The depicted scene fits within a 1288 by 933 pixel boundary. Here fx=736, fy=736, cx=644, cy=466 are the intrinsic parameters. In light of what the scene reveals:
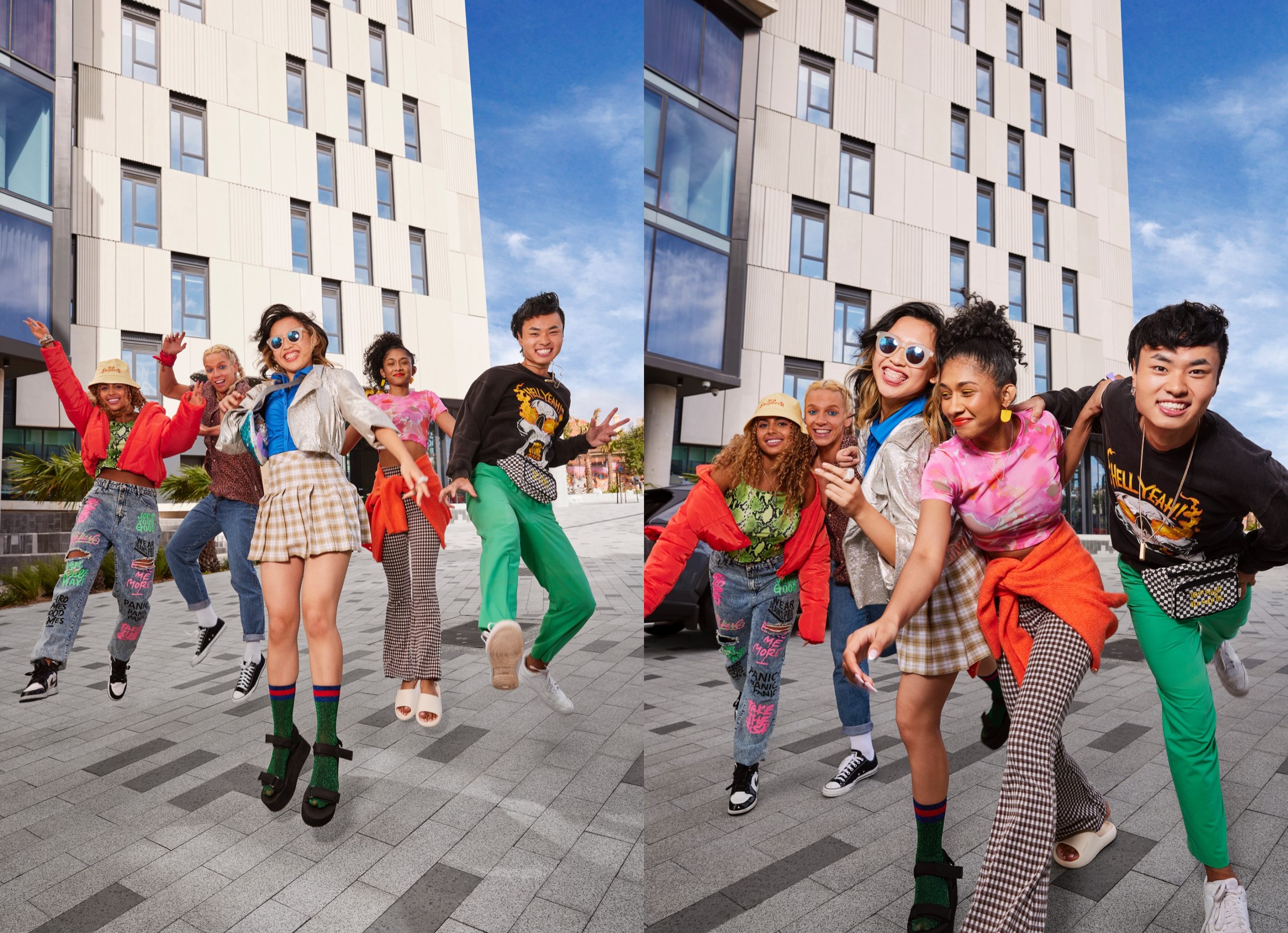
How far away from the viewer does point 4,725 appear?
6.65 feet

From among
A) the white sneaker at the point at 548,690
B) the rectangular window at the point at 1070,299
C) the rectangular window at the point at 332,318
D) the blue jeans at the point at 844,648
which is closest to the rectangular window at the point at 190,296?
the rectangular window at the point at 332,318

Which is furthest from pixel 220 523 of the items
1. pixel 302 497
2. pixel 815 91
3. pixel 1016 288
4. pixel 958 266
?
pixel 1016 288

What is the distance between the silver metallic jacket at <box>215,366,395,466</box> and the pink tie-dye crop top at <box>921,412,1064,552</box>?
1.32 m

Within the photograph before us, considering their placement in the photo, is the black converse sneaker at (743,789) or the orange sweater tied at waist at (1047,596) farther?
the black converse sneaker at (743,789)

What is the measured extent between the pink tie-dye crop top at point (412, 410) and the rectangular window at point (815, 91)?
1.55 meters

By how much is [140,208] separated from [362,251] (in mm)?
596

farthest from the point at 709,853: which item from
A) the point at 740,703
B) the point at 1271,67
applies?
the point at 1271,67

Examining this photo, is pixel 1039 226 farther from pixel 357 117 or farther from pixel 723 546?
pixel 357 117

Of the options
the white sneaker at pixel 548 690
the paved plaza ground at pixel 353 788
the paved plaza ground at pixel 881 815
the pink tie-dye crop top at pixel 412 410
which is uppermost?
the pink tie-dye crop top at pixel 412 410

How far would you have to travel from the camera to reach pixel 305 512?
1905 millimetres

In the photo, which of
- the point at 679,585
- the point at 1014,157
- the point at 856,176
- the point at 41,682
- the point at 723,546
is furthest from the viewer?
the point at 679,585

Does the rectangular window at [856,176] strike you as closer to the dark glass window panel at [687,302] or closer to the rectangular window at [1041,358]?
the dark glass window panel at [687,302]

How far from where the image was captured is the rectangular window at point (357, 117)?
1.91 meters

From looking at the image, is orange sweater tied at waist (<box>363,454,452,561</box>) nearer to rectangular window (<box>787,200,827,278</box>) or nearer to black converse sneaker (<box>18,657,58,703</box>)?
black converse sneaker (<box>18,657,58,703</box>)
